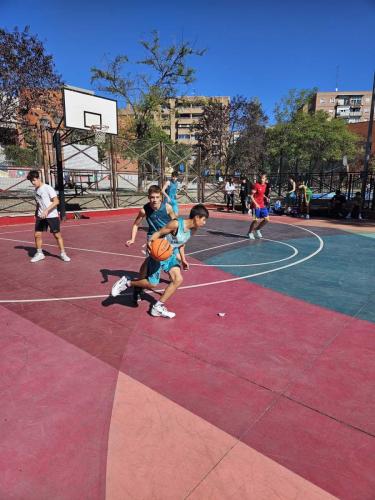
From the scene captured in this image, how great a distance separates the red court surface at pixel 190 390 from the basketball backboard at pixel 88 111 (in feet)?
40.0

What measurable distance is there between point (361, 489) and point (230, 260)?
643cm

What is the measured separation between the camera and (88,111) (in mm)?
→ 17500

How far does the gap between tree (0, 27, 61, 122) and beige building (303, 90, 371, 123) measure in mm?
87677

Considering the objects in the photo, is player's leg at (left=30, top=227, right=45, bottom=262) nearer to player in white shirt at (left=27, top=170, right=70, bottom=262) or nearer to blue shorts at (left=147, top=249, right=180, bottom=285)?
player in white shirt at (left=27, top=170, right=70, bottom=262)

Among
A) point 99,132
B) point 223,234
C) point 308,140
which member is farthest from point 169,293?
point 308,140

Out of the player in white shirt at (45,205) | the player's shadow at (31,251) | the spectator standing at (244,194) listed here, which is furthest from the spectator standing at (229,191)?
the player in white shirt at (45,205)

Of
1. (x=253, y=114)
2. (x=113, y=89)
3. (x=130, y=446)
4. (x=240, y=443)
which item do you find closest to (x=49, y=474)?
(x=130, y=446)

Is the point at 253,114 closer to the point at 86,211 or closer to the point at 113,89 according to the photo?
the point at 113,89

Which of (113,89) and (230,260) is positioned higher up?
(113,89)

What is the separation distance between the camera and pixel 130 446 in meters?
2.72

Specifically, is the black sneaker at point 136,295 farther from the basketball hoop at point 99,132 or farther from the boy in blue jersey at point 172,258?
the basketball hoop at point 99,132

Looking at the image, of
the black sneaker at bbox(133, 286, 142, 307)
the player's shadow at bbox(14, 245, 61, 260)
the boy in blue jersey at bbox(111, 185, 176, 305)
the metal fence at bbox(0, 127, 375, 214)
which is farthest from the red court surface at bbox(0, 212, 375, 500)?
the metal fence at bbox(0, 127, 375, 214)

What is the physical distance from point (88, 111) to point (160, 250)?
605 inches

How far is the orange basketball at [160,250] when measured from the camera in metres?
4.58
